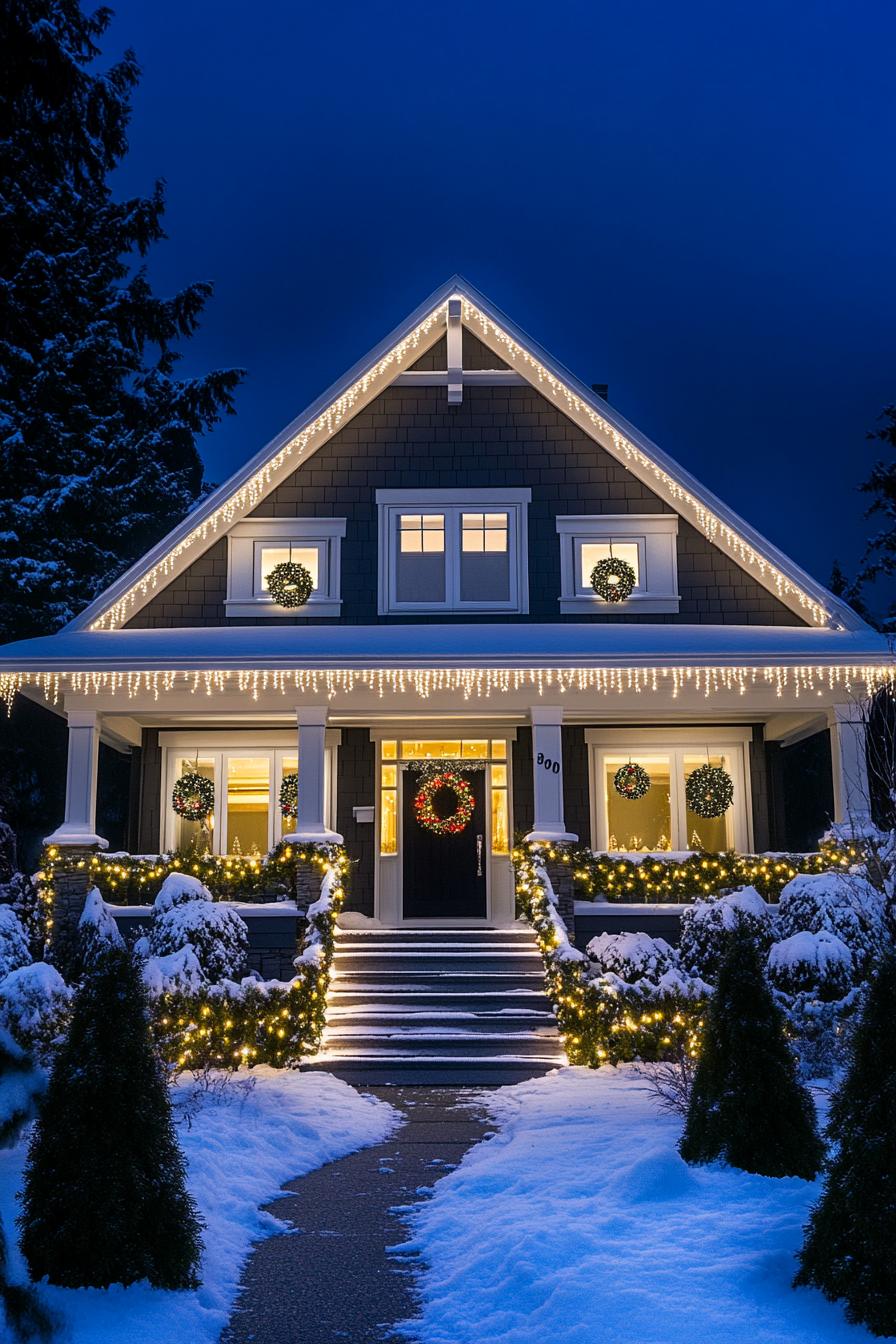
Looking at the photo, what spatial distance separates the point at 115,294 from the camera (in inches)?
1079

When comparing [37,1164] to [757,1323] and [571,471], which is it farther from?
[571,471]

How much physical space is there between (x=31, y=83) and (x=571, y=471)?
1222 centimetres

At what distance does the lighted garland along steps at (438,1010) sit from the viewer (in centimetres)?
1154

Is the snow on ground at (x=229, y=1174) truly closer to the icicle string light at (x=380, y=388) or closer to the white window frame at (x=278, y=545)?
the white window frame at (x=278, y=545)

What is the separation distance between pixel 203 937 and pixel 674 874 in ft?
17.1

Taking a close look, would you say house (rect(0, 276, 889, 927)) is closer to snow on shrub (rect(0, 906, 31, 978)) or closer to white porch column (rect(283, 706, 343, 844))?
white porch column (rect(283, 706, 343, 844))

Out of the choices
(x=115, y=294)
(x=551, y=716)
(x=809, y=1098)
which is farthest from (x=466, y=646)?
(x=115, y=294)

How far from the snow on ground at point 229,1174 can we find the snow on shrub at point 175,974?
92 centimetres

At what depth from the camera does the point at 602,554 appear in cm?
1661

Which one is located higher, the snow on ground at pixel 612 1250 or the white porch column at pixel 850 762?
the white porch column at pixel 850 762

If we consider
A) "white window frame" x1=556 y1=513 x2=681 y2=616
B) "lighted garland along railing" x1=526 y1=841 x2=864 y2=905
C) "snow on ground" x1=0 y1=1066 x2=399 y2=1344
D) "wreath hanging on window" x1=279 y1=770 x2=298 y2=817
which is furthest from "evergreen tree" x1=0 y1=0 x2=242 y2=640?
"snow on ground" x1=0 y1=1066 x2=399 y2=1344

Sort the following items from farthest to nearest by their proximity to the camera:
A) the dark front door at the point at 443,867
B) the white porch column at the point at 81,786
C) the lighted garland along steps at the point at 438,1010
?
the dark front door at the point at 443,867 < the white porch column at the point at 81,786 < the lighted garland along steps at the point at 438,1010

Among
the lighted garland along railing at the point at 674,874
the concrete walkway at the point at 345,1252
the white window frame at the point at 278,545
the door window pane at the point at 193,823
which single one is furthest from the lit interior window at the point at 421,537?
the concrete walkway at the point at 345,1252

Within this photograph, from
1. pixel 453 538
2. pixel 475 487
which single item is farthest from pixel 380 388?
pixel 453 538
